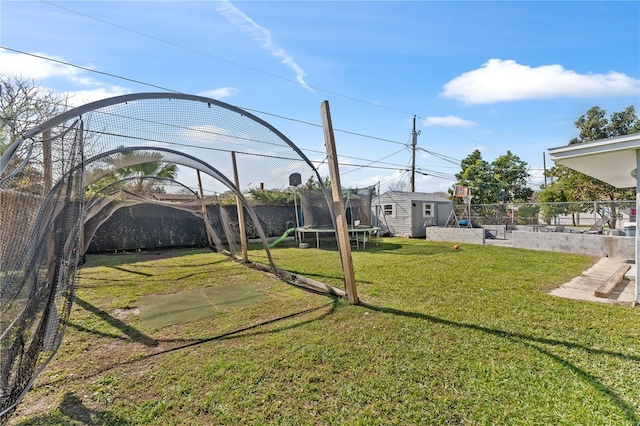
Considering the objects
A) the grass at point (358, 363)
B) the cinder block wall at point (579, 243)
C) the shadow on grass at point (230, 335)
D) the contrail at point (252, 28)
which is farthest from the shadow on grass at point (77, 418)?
the cinder block wall at point (579, 243)

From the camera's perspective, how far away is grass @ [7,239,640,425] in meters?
1.90

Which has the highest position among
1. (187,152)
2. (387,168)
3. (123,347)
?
(387,168)

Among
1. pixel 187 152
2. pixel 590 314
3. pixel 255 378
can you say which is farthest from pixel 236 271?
pixel 590 314

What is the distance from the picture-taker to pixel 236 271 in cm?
629

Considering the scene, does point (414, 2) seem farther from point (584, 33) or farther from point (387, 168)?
point (387, 168)

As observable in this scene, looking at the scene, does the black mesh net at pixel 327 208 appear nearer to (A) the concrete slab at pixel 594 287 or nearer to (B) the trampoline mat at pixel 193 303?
(B) the trampoline mat at pixel 193 303

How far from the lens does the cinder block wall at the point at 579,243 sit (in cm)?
748

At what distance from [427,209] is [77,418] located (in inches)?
578

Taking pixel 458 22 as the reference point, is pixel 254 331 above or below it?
below

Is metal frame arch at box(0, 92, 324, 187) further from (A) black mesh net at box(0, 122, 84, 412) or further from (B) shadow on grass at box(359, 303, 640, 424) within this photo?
(B) shadow on grass at box(359, 303, 640, 424)

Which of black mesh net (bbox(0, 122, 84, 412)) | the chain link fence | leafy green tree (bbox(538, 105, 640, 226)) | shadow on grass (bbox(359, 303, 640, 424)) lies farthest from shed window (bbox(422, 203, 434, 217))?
black mesh net (bbox(0, 122, 84, 412))

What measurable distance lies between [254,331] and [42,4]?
23.9 feet

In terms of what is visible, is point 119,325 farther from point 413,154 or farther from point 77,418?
point 413,154

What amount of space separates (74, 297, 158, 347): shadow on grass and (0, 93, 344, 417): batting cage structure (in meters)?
0.77
